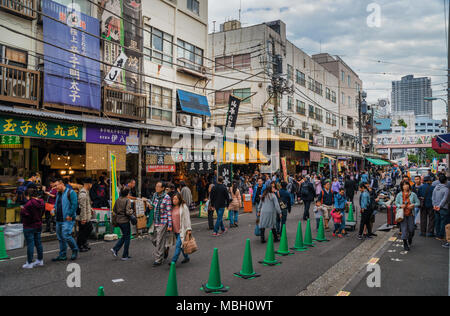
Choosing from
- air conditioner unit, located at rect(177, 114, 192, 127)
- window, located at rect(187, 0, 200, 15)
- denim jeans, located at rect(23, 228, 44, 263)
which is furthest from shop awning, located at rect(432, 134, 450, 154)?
window, located at rect(187, 0, 200, 15)

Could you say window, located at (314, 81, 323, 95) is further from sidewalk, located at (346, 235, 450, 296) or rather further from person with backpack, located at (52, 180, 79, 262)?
person with backpack, located at (52, 180, 79, 262)

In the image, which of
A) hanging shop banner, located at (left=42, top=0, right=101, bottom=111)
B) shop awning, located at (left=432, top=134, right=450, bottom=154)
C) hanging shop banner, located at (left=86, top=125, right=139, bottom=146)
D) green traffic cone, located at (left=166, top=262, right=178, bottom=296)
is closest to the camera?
green traffic cone, located at (left=166, top=262, right=178, bottom=296)

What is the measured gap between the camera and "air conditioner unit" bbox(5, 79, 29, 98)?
11258 millimetres

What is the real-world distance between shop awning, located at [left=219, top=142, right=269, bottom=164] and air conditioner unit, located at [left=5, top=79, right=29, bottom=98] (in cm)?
1023

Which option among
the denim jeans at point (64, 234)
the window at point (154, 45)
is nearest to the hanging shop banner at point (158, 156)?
the window at point (154, 45)

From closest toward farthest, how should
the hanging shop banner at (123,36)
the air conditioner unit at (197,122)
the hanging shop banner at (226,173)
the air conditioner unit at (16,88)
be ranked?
the air conditioner unit at (16,88)
the hanging shop banner at (123,36)
the hanging shop banner at (226,173)
the air conditioner unit at (197,122)

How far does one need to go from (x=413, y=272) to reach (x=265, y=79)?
2574 centimetres

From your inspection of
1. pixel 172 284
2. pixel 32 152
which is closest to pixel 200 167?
pixel 32 152

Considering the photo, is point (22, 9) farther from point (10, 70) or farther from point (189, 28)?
point (189, 28)

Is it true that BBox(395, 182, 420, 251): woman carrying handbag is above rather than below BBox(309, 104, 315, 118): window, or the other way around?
below

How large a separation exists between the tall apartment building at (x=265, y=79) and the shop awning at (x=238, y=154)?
7.01 meters

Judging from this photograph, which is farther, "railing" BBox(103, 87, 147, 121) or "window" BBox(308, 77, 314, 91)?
"window" BBox(308, 77, 314, 91)

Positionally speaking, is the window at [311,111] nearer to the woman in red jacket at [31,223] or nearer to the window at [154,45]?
the window at [154,45]

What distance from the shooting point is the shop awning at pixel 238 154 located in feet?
63.9
